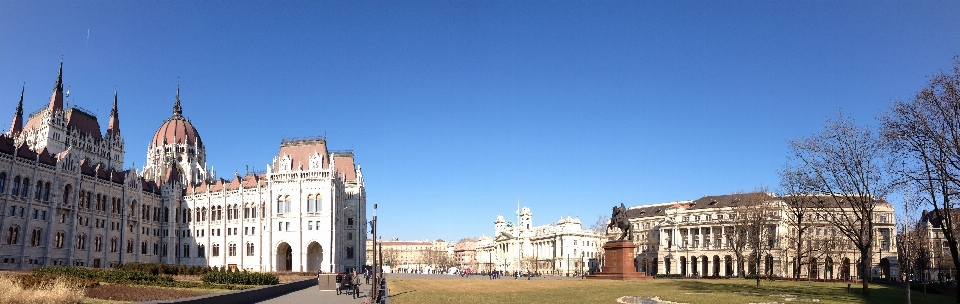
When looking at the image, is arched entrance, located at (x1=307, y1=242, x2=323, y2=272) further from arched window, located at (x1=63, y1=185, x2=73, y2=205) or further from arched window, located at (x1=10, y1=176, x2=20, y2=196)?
arched window, located at (x1=10, y1=176, x2=20, y2=196)

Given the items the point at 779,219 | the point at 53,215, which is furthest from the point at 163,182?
the point at 779,219

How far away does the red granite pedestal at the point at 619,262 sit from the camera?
56.8 metres

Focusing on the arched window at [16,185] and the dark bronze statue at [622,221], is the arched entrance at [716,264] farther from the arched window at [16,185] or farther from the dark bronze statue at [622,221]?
the arched window at [16,185]

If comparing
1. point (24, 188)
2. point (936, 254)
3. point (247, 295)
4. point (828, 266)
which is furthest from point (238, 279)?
point (936, 254)

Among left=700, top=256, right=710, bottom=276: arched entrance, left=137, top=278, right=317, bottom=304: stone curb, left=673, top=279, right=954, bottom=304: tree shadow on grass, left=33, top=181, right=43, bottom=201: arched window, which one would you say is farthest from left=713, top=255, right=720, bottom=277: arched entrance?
left=33, top=181, right=43, bottom=201: arched window

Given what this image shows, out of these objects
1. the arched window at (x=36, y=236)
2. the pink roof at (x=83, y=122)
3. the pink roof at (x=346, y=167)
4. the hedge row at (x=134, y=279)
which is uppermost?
the pink roof at (x=83, y=122)

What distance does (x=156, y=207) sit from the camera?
4168 inches

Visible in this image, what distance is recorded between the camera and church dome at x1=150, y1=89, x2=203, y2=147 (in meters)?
123

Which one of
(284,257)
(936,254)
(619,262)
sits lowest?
(936,254)

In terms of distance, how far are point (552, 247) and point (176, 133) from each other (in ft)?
318

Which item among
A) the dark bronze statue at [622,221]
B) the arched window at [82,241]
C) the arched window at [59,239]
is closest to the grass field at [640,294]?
the dark bronze statue at [622,221]

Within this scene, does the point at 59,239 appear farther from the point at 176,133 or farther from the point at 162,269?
the point at 176,133

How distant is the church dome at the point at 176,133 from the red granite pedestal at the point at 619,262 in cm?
9227

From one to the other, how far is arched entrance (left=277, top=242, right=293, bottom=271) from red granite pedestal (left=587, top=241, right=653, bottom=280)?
177 ft
